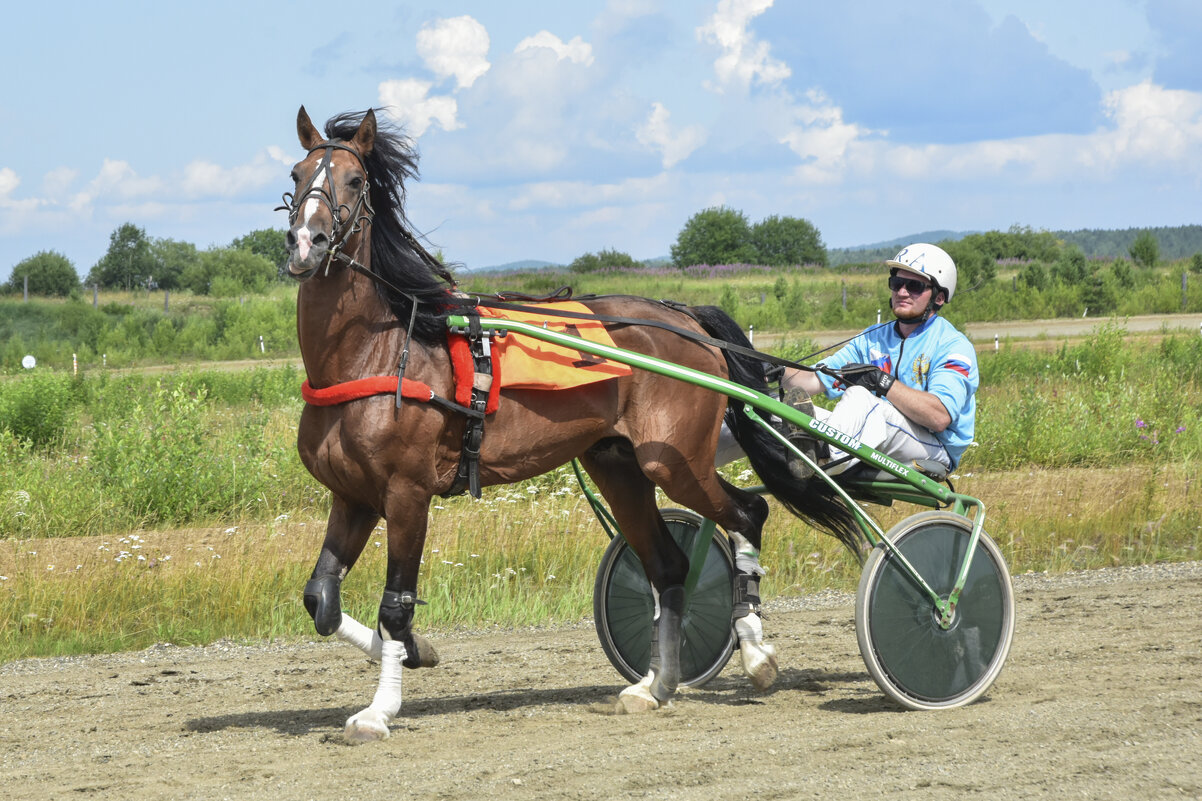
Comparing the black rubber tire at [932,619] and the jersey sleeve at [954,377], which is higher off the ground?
the jersey sleeve at [954,377]

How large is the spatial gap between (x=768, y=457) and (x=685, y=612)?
772mm

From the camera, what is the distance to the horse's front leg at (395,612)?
14.5 feet

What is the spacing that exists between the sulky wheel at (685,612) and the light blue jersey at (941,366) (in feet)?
2.98

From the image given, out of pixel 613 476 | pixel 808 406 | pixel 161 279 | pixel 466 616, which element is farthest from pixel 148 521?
pixel 161 279

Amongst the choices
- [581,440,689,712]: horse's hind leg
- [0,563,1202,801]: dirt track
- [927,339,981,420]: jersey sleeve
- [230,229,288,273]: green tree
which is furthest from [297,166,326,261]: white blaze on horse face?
[230,229,288,273]: green tree

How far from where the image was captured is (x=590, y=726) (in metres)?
4.70

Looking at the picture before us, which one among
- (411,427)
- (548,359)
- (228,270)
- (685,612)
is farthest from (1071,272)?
(411,427)

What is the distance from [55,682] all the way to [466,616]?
7.37ft

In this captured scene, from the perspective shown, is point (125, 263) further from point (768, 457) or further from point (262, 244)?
point (768, 457)

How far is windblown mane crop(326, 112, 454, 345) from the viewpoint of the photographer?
4.66m

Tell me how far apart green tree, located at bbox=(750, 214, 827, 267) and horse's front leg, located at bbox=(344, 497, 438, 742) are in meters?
63.0

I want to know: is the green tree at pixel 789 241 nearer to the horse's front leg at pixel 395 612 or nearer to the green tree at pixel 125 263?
the green tree at pixel 125 263

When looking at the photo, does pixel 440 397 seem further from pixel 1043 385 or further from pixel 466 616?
pixel 1043 385

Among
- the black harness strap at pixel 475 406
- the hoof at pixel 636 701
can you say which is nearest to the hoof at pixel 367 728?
the black harness strap at pixel 475 406
